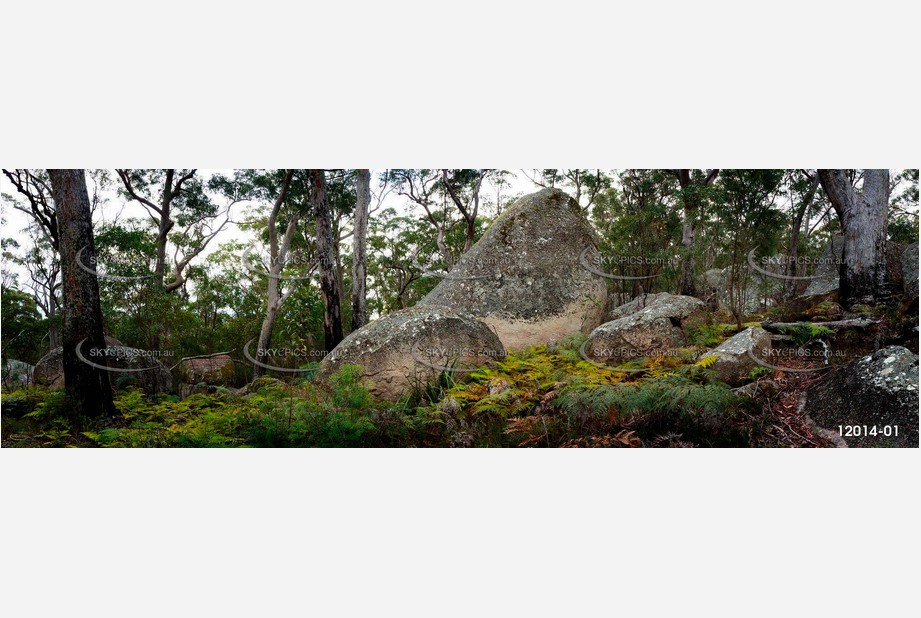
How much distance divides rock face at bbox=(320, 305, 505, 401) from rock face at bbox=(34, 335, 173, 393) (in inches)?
66.2

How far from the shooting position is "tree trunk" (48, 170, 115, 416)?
5969 millimetres

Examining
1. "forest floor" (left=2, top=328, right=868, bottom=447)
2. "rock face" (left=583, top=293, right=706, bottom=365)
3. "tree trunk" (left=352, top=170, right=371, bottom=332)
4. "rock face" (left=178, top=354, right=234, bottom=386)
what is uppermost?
"tree trunk" (left=352, top=170, right=371, bottom=332)

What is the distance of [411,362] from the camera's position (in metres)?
6.53

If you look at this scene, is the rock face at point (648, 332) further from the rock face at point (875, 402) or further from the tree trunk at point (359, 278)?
the tree trunk at point (359, 278)

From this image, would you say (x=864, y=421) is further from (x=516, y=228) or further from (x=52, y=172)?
(x=52, y=172)

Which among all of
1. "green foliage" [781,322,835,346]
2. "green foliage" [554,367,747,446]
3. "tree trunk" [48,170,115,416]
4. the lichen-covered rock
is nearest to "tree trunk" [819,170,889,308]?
"green foliage" [781,322,835,346]

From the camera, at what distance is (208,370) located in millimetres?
6367

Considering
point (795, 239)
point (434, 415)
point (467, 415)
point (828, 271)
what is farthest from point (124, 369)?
point (828, 271)

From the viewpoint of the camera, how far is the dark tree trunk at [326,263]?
745cm

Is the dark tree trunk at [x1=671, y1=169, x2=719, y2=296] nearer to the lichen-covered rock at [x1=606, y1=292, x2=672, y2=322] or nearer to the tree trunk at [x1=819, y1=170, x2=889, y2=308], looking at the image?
the lichen-covered rock at [x1=606, y1=292, x2=672, y2=322]

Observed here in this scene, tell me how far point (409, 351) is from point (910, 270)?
5.26 m

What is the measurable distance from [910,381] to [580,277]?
388 cm

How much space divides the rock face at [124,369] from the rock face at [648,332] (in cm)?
472

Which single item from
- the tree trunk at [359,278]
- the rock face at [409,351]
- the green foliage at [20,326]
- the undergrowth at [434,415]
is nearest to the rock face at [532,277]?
the tree trunk at [359,278]
